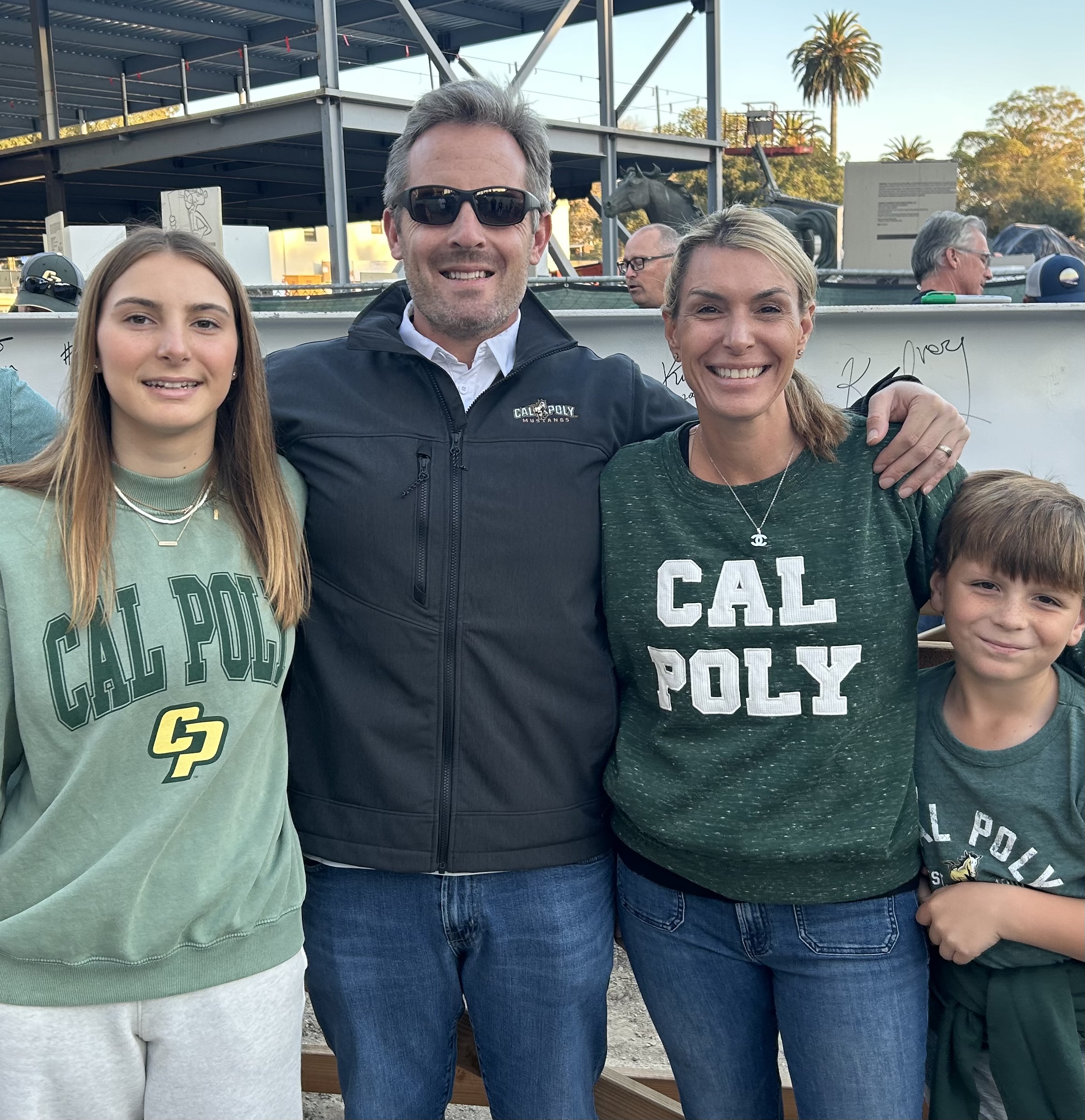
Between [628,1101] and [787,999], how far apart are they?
2.81 feet

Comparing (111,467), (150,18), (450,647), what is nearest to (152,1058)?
(450,647)

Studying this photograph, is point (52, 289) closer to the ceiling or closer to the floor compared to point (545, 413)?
closer to the ceiling

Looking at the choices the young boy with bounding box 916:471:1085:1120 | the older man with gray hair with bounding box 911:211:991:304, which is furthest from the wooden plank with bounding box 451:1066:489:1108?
the older man with gray hair with bounding box 911:211:991:304

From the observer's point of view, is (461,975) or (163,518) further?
(461,975)

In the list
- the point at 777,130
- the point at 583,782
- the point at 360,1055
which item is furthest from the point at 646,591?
the point at 777,130

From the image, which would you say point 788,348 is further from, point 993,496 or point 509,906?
point 509,906

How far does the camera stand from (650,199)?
12.7 metres

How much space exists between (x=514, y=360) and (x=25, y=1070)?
1766 millimetres

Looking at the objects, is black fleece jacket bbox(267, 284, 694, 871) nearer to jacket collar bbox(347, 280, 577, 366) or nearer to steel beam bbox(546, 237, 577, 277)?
jacket collar bbox(347, 280, 577, 366)

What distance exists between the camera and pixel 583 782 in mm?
2430

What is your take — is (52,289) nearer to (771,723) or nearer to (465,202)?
(465,202)

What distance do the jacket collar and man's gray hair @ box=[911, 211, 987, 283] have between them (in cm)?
440

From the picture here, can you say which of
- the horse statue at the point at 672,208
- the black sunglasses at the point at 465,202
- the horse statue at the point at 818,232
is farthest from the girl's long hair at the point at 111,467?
the horse statue at the point at 672,208

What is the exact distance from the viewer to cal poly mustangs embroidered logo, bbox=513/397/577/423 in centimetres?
249
